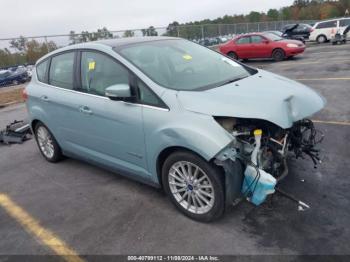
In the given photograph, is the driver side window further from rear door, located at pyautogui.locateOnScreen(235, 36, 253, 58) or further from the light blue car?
rear door, located at pyautogui.locateOnScreen(235, 36, 253, 58)

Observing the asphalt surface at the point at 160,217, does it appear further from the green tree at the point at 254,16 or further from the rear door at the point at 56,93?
the green tree at the point at 254,16

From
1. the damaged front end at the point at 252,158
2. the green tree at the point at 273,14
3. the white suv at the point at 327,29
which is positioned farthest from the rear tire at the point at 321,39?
the green tree at the point at 273,14

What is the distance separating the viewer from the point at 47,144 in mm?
5336

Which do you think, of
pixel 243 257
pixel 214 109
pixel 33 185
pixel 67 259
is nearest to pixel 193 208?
pixel 243 257

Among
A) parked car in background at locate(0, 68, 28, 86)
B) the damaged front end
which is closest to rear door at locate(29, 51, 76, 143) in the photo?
the damaged front end

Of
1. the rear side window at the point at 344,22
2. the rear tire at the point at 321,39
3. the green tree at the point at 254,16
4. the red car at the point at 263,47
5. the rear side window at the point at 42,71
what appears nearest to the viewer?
the rear side window at the point at 42,71

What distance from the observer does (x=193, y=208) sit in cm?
348

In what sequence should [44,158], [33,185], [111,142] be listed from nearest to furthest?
1. [111,142]
2. [33,185]
3. [44,158]

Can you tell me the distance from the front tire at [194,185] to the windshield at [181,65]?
781 mm

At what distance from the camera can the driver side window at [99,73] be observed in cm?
379

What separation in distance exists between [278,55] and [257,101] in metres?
14.1

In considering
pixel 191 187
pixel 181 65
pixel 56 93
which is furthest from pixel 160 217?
pixel 56 93

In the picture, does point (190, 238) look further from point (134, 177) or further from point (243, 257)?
point (134, 177)

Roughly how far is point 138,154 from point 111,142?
17.4 inches
